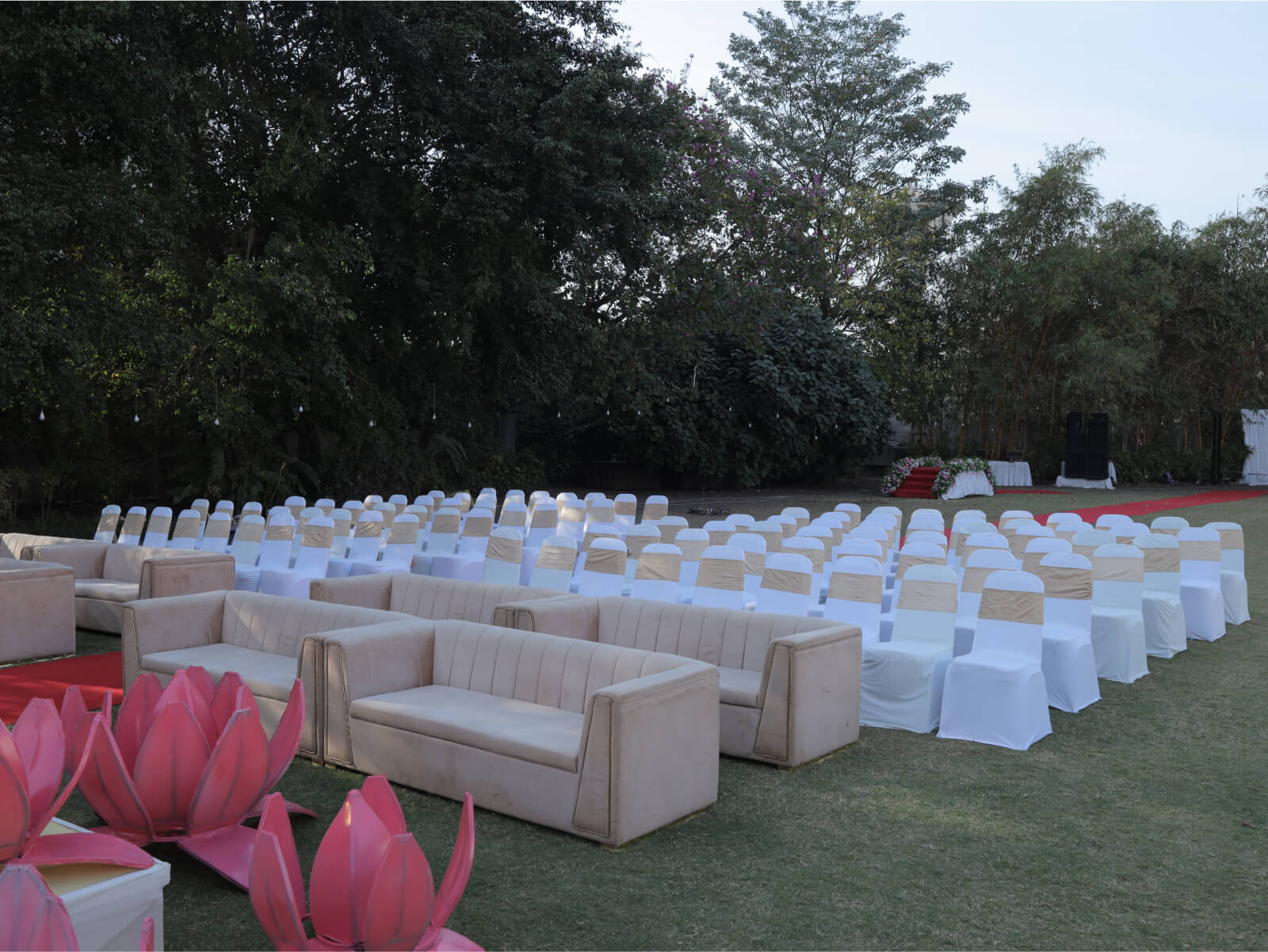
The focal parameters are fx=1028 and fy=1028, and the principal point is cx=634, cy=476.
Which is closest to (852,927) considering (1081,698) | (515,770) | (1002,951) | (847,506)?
A: (1002,951)

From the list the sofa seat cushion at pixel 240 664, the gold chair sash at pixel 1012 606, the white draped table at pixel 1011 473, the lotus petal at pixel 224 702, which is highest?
the white draped table at pixel 1011 473

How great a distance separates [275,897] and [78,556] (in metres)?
6.23

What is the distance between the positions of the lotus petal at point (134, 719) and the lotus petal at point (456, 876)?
54.6 inches

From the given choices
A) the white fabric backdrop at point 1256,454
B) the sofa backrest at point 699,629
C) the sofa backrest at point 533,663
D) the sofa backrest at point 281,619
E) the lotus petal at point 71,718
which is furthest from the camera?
the white fabric backdrop at point 1256,454

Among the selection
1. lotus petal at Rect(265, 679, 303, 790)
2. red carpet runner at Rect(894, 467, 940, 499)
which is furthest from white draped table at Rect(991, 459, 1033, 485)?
lotus petal at Rect(265, 679, 303, 790)

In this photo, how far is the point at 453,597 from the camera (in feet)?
17.7

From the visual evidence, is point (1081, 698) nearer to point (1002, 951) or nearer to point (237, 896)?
point (1002, 951)

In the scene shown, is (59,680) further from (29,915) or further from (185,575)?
(29,915)

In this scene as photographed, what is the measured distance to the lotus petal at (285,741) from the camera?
342 centimetres

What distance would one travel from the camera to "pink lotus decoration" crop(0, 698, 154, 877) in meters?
2.59

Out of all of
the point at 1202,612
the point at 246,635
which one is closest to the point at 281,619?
the point at 246,635

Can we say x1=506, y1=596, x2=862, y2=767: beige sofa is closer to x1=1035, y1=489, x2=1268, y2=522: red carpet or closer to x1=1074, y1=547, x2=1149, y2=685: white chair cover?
x1=1074, y1=547, x2=1149, y2=685: white chair cover

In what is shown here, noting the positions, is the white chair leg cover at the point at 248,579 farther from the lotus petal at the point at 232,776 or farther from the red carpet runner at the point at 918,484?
the red carpet runner at the point at 918,484

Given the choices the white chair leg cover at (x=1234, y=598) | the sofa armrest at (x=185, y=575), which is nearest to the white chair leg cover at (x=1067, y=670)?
the white chair leg cover at (x=1234, y=598)
